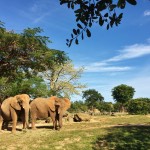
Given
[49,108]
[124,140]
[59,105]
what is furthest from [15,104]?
[124,140]

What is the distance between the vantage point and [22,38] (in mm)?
25500

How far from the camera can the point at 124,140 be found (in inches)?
715

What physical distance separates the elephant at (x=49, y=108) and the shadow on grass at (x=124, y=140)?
3813 mm

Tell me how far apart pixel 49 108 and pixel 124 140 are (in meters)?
6.52

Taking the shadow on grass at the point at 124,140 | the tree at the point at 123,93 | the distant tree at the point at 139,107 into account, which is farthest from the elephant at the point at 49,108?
the tree at the point at 123,93

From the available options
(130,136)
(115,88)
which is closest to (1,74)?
(130,136)

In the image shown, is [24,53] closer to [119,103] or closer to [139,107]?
[139,107]

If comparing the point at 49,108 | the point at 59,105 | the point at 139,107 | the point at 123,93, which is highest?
the point at 123,93

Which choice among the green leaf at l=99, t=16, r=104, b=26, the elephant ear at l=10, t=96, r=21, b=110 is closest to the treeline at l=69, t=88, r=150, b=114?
the elephant ear at l=10, t=96, r=21, b=110

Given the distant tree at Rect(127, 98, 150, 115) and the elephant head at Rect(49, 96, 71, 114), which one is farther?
the distant tree at Rect(127, 98, 150, 115)

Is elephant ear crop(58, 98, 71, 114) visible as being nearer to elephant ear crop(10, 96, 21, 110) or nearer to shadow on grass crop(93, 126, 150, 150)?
elephant ear crop(10, 96, 21, 110)

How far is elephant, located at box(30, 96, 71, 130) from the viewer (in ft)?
73.9

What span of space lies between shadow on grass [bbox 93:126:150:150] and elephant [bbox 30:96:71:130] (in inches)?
150

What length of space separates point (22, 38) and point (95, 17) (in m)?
20.6
